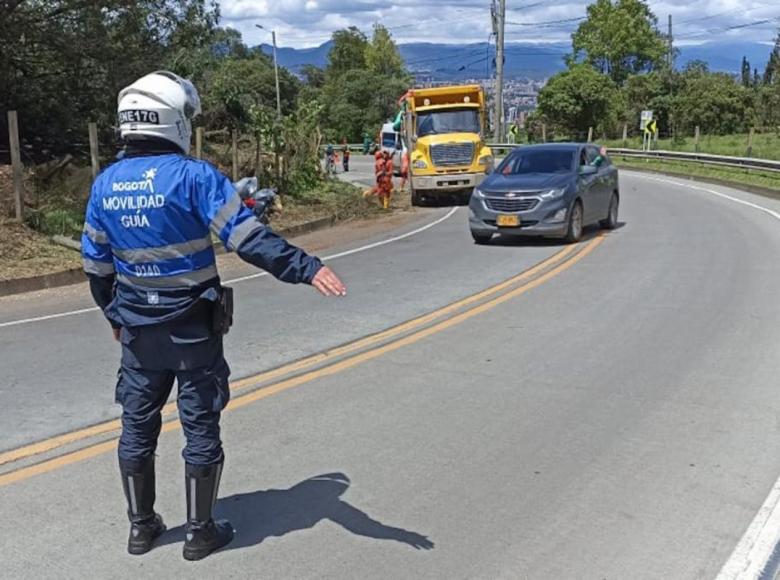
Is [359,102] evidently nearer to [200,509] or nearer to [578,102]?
[578,102]

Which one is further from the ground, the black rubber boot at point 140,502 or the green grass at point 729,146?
the green grass at point 729,146

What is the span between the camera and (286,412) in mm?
5891

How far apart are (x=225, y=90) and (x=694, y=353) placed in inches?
948

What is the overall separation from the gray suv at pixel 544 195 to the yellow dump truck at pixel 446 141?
6975 millimetres

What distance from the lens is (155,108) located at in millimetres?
3670

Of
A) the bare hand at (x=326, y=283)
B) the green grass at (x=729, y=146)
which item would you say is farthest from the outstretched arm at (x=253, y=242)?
the green grass at (x=729, y=146)

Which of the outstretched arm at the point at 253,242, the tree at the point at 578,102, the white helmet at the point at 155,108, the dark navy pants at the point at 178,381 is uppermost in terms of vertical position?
the tree at the point at 578,102

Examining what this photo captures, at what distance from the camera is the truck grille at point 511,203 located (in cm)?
1425

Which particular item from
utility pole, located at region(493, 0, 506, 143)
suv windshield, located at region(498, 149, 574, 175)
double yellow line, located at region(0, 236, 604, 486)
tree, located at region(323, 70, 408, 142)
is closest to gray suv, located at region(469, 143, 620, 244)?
suv windshield, located at region(498, 149, 574, 175)

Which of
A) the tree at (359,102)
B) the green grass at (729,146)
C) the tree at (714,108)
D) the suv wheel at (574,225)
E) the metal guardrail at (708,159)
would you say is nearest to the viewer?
the suv wheel at (574,225)

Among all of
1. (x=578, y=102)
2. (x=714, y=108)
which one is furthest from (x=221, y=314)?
(x=714, y=108)

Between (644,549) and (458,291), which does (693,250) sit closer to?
(458,291)

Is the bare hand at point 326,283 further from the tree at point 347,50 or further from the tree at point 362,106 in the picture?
the tree at point 347,50

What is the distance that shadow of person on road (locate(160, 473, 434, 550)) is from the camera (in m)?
4.10
